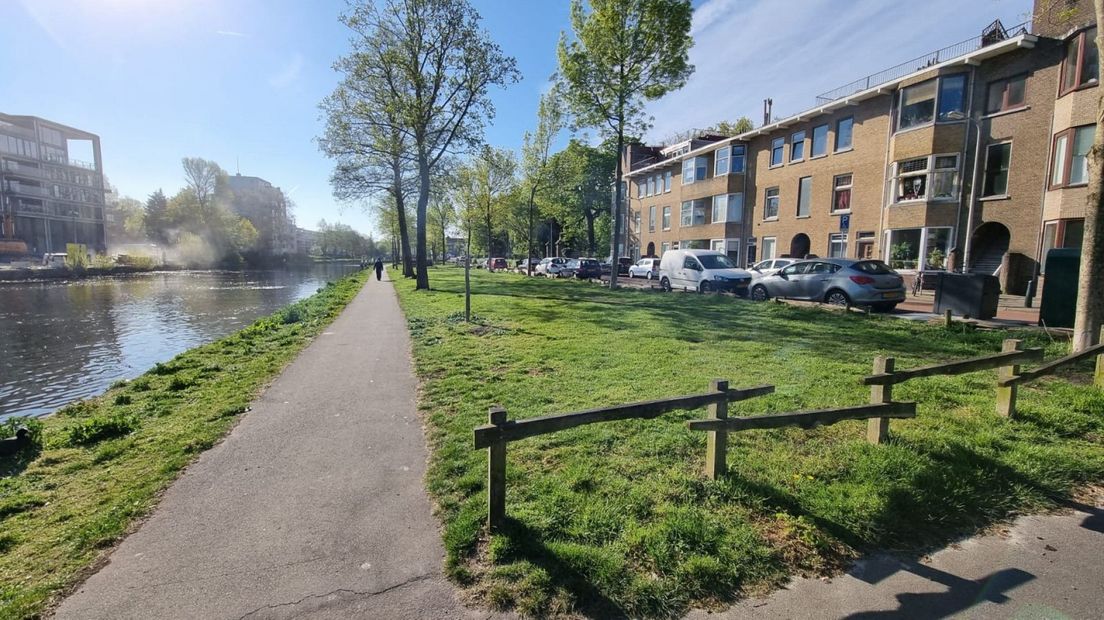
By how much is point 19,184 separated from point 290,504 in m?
89.9

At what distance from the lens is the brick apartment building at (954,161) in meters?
16.5

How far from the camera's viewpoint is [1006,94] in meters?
18.3

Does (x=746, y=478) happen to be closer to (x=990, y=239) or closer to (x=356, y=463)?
(x=356, y=463)

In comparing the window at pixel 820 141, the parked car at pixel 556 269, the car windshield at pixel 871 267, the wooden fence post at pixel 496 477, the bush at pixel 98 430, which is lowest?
the bush at pixel 98 430

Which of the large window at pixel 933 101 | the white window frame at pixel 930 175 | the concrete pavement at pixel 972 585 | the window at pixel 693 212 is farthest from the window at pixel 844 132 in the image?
the concrete pavement at pixel 972 585

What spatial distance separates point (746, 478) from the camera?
3.75 metres

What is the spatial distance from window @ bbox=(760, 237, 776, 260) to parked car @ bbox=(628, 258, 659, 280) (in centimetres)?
633

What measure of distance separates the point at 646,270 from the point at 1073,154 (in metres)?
18.3

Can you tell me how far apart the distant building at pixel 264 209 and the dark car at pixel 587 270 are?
72.3 metres

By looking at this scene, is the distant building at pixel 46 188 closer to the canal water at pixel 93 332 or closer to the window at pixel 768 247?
the canal water at pixel 93 332

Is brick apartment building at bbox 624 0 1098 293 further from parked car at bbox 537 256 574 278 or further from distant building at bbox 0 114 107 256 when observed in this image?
distant building at bbox 0 114 107 256

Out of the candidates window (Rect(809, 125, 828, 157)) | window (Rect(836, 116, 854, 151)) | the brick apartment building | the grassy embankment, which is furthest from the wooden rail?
window (Rect(809, 125, 828, 157))

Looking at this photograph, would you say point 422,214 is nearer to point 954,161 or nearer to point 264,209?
point 954,161

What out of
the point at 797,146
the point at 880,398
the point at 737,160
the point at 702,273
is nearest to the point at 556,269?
the point at 737,160
